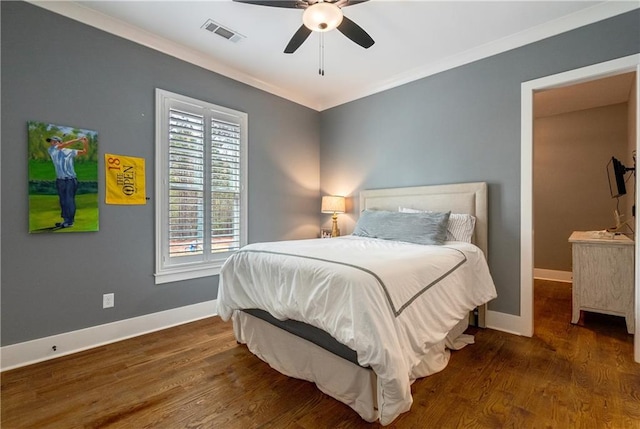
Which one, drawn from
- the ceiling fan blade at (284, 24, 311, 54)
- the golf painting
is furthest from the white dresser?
the golf painting

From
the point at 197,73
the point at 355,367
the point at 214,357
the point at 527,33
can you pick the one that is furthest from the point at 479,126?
the point at 214,357

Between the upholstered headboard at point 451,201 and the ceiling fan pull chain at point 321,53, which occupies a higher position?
the ceiling fan pull chain at point 321,53

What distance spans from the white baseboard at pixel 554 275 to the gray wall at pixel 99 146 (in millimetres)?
5278

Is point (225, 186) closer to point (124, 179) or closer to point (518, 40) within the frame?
point (124, 179)

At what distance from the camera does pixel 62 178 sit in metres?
2.34

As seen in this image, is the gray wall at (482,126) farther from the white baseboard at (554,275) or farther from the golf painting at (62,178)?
the golf painting at (62,178)

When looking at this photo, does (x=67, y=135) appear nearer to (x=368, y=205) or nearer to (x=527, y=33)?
(x=368, y=205)

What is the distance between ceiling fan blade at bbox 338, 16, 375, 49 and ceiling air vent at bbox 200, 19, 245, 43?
3.79 feet

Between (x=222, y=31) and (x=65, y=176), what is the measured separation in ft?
6.26

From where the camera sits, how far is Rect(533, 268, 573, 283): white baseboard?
462cm

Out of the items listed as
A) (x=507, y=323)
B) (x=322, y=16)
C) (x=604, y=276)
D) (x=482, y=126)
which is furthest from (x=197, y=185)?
(x=604, y=276)

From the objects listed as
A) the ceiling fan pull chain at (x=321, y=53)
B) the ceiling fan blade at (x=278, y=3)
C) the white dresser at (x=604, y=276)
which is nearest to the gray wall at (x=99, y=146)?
the ceiling fan pull chain at (x=321, y=53)

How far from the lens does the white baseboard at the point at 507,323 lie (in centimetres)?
272

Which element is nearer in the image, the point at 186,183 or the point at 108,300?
the point at 108,300
